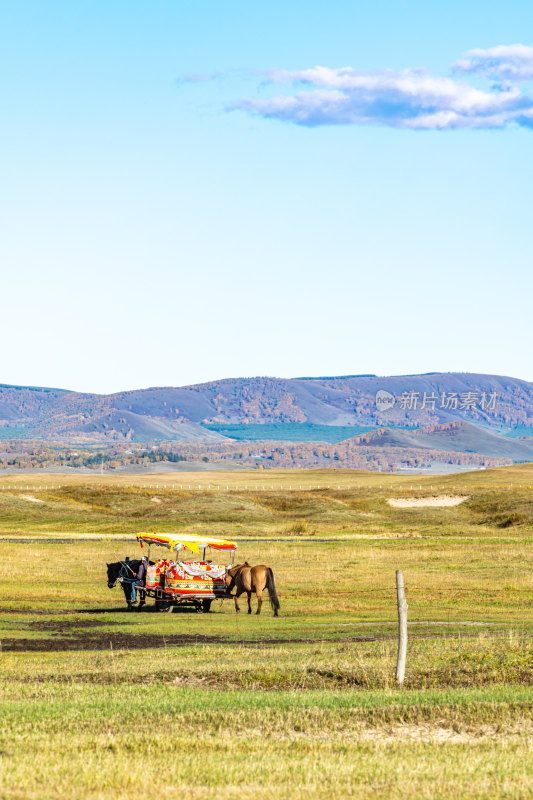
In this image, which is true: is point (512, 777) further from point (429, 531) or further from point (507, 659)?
point (429, 531)

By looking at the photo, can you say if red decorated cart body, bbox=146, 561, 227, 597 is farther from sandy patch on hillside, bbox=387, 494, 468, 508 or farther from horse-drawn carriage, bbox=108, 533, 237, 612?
sandy patch on hillside, bbox=387, 494, 468, 508

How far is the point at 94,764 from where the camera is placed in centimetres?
1088

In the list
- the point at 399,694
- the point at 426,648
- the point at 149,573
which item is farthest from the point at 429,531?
Answer: the point at 399,694

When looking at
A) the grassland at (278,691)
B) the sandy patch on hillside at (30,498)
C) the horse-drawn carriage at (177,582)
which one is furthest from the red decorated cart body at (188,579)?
the sandy patch on hillside at (30,498)

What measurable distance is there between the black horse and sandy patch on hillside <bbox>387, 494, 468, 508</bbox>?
8060 centimetres

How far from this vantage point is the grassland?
10562 millimetres

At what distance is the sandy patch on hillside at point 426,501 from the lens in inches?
4581

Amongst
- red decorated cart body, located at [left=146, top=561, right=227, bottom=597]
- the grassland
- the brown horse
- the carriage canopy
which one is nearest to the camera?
the grassland

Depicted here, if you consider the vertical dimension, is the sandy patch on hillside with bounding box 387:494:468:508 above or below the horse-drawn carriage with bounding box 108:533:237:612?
below

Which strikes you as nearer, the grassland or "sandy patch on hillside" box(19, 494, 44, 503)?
Result: the grassland

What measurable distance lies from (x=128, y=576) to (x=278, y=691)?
2120 centimetres

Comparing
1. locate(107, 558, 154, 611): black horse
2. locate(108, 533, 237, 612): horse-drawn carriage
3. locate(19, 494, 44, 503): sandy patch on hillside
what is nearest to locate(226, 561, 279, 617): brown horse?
locate(108, 533, 237, 612): horse-drawn carriage

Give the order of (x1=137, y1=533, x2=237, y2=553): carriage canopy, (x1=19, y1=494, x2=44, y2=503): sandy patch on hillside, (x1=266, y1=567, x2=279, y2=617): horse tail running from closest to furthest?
(x1=266, y1=567, x2=279, y2=617): horse tail, (x1=137, y1=533, x2=237, y2=553): carriage canopy, (x1=19, y1=494, x2=44, y2=503): sandy patch on hillside

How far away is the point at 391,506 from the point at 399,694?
99.7 m
